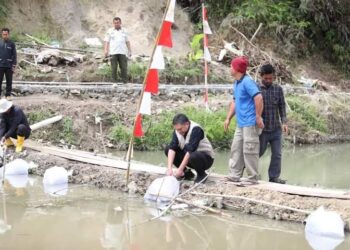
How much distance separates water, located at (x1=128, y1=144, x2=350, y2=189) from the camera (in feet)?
30.3

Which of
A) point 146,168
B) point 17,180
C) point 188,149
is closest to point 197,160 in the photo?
point 188,149

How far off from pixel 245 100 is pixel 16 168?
3489 millimetres

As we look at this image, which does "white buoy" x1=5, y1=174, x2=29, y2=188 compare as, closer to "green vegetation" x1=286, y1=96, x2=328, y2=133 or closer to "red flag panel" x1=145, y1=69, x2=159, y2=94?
"red flag panel" x1=145, y1=69, x2=159, y2=94

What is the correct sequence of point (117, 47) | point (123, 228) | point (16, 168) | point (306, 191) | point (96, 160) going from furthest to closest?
point (117, 47) → point (96, 160) → point (16, 168) → point (306, 191) → point (123, 228)

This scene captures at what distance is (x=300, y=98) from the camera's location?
1462 cm

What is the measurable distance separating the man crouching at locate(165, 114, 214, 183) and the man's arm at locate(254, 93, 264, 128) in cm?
68

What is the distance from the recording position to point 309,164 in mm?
10734

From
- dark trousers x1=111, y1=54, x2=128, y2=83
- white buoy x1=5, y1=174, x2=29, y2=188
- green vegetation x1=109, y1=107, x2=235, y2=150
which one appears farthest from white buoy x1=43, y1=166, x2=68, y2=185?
dark trousers x1=111, y1=54, x2=128, y2=83

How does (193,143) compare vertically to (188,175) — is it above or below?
above

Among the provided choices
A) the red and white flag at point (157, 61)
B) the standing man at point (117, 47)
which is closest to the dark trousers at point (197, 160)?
the red and white flag at point (157, 61)

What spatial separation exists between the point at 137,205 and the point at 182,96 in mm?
6786

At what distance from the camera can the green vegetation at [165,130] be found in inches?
441

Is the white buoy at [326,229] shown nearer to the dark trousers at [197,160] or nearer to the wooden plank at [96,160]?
the dark trousers at [197,160]

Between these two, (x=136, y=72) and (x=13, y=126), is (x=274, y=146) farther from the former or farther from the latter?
(x=136, y=72)
